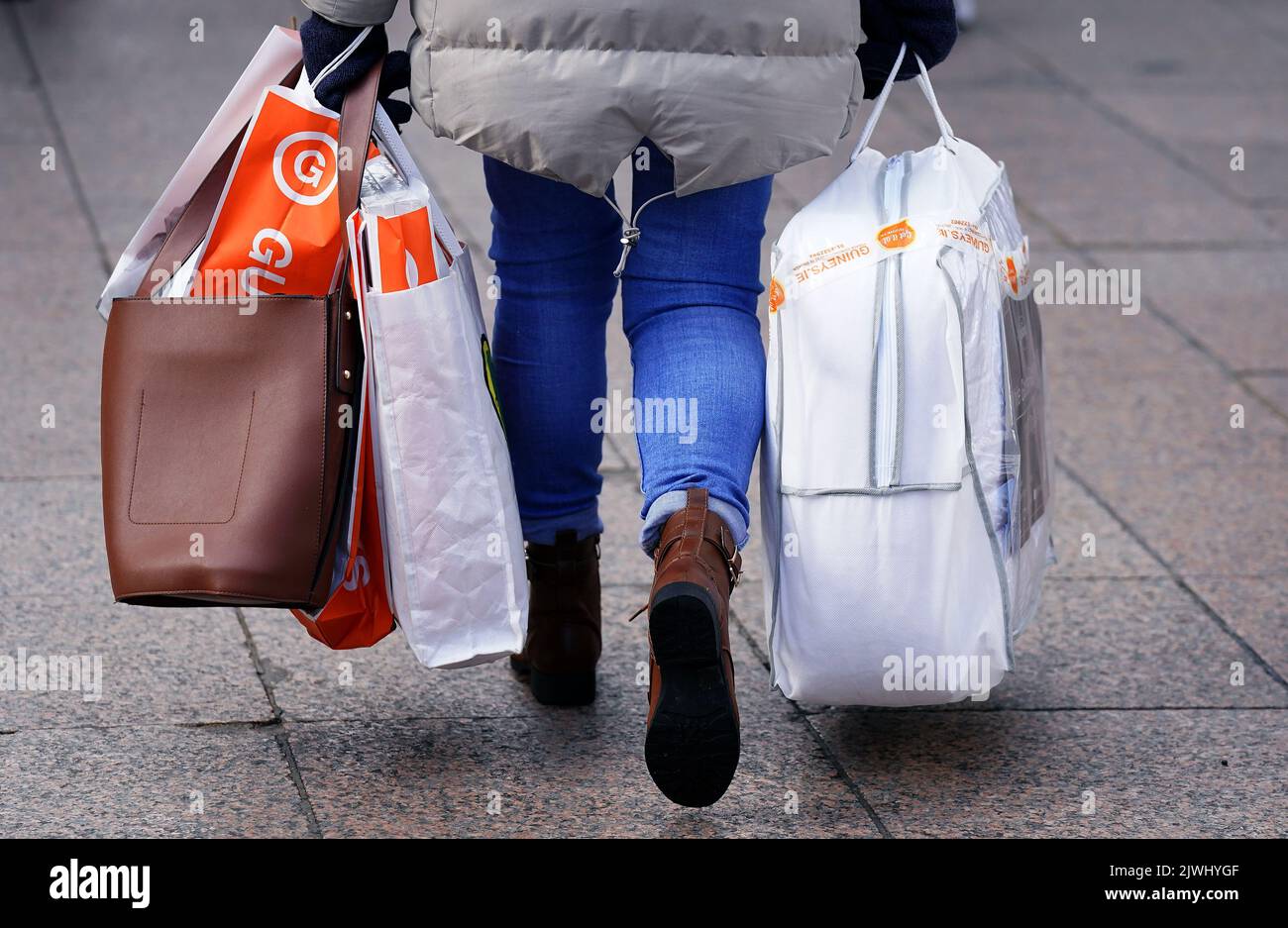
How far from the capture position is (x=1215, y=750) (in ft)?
10.1

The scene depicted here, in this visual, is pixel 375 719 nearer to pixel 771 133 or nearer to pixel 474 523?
pixel 474 523

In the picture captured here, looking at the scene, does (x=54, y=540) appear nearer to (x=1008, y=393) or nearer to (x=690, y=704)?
(x=690, y=704)

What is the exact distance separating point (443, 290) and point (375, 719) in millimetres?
841

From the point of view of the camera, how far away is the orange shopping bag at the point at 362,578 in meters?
2.74

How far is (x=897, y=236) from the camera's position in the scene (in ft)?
9.00

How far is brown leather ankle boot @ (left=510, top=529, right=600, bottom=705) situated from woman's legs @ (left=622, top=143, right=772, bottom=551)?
1.19ft

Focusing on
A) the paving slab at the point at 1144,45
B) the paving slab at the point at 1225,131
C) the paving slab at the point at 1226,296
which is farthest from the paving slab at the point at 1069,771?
the paving slab at the point at 1144,45

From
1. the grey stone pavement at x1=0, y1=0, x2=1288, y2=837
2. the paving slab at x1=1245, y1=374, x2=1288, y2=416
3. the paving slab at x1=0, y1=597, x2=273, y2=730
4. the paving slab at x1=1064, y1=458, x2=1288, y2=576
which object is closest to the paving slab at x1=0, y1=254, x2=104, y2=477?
the grey stone pavement at x1=0, y1=0, x2=1288, y2=837

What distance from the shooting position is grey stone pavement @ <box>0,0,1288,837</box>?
2.83 meters

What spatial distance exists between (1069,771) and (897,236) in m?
0.99

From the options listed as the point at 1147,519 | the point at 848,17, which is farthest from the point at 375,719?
the point at 1147,519

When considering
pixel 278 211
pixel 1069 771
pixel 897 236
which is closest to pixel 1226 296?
pixel 1069 771

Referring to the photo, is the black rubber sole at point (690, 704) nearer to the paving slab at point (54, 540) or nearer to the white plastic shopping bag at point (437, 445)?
the white plastic shopping bag at point (437, 445)

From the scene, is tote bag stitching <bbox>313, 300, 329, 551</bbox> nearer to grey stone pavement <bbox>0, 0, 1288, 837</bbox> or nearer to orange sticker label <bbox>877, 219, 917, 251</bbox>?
grey stone pavement <bbox>0, 0, 1288, 837</bbox>
